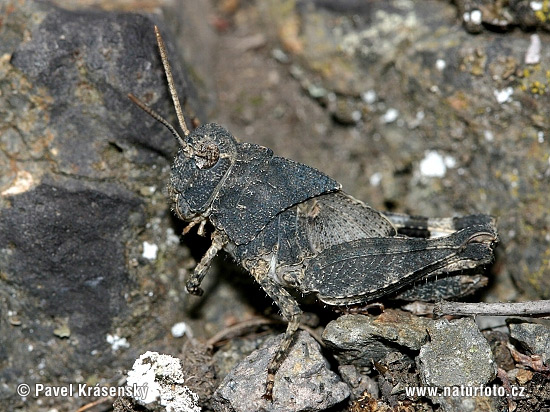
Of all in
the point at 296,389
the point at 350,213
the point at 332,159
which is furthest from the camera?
the point at 332,159

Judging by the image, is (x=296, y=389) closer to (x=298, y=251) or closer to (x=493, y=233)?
(x=298, y=251)

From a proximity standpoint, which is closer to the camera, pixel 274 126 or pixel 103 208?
pixel 103 208

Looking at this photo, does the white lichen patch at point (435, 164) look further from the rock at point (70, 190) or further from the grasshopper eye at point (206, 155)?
the rock at point (70, 190)

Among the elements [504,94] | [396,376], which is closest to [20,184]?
[396,376]

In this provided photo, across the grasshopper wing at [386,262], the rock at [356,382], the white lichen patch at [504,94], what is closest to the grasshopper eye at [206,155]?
the grasshopper wing at [386,262]

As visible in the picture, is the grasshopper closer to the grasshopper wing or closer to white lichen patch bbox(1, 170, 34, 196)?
the grasshopper wing

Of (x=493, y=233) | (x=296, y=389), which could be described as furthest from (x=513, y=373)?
(x=296, y=389)

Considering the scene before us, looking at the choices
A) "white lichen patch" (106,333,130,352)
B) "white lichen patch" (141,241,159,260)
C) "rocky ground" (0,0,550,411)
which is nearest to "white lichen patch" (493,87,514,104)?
"rocky ground" (0,0,550,411)
